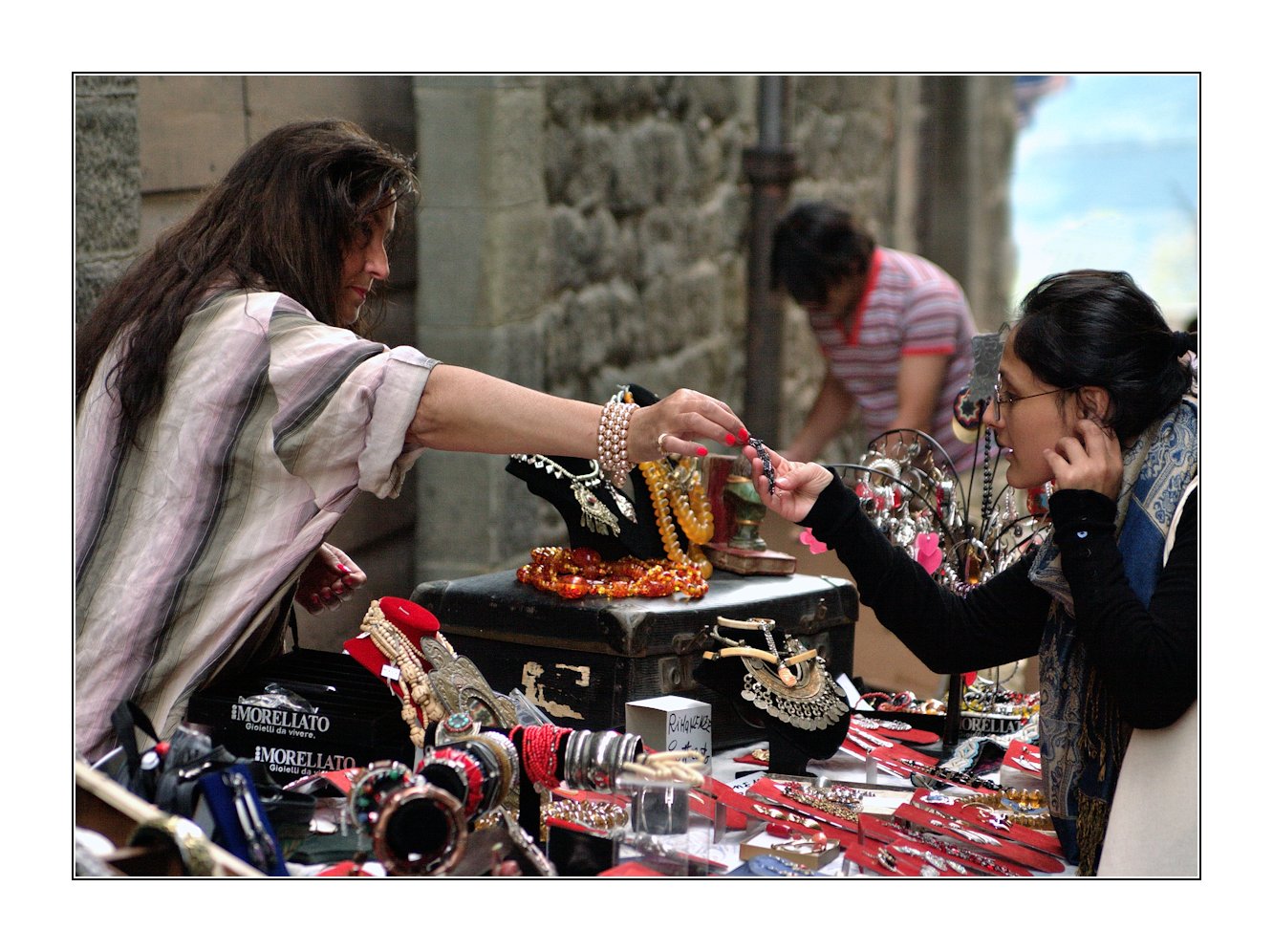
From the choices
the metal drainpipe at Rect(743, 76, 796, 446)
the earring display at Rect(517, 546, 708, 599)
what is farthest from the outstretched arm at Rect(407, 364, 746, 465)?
the metal drainpipe at Rect(743, 76, 796, 446)

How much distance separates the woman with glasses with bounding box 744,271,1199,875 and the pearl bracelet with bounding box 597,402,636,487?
280mm

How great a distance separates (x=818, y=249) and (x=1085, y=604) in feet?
11.3

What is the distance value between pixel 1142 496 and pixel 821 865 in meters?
0.69

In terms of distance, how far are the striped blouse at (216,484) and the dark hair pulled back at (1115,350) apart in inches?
37.3

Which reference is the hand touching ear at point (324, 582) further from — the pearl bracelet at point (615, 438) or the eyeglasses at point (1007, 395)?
the eyeglasses at point (1007, 395)

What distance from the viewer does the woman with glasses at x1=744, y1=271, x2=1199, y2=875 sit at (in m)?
1.73

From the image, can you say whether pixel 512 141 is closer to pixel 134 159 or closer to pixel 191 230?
pixel 134 159

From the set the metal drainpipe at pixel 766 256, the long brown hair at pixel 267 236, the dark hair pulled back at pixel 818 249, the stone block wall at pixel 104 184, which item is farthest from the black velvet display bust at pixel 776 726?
the metal drainpipe at pixel 766 256

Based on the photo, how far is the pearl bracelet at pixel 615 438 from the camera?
2023mm

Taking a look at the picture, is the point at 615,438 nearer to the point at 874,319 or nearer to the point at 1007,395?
the point at 1007,395

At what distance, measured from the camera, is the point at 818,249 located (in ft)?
16.6

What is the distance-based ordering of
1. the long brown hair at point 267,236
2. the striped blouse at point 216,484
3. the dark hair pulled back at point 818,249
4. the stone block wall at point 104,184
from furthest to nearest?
1. the dark hair pulled back at point 818,249
2. the stone block wall at point 104,184
3. the long brown hair at point 267,236
4. the striped blouse at point 216,484

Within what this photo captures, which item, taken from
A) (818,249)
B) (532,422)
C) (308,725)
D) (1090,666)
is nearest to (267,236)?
(532,422)

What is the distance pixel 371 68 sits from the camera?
208 cm
